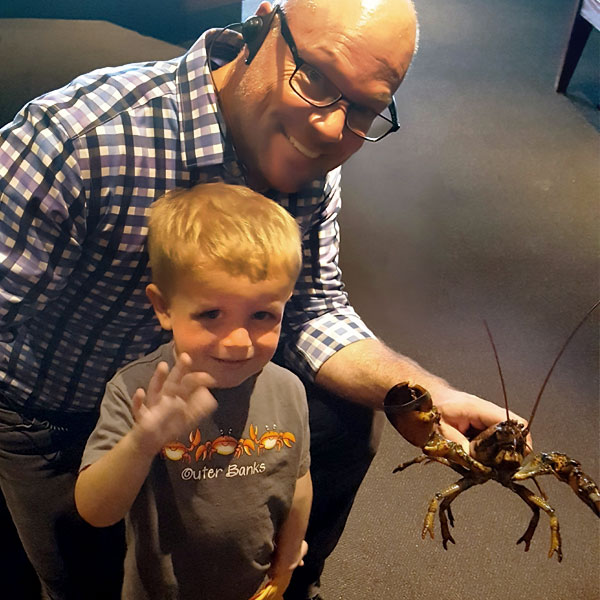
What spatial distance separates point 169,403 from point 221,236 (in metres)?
0.15

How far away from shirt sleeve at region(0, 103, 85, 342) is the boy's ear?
156 millimetres

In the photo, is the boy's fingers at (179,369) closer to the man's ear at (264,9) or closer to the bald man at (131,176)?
the bald man at (131,176)

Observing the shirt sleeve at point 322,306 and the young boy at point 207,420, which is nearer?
the young boy at point 207,420

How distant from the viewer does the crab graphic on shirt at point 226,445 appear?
2.07 ft

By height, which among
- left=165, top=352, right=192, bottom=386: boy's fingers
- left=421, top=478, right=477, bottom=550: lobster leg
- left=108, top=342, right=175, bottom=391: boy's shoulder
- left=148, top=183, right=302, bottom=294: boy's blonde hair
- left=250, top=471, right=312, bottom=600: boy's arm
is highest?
left=148, top=183, right=302, bottom=294: boy's blonde hair

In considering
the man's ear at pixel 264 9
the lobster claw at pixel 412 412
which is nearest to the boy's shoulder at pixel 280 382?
the lobster claw at pixel 412 412

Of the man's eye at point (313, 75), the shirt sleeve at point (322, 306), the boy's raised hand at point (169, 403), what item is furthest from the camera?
the shirt sleeve at point (322, 306)

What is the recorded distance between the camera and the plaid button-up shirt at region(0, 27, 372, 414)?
70 cm

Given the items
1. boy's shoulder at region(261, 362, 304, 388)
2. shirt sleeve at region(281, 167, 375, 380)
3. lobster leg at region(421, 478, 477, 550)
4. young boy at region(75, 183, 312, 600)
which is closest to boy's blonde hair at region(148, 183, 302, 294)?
young boy at region(75, 183, 312, 600)

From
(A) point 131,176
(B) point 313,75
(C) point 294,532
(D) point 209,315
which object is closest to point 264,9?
(B) point 313,75

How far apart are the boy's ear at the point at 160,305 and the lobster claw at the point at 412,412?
0.85 feet

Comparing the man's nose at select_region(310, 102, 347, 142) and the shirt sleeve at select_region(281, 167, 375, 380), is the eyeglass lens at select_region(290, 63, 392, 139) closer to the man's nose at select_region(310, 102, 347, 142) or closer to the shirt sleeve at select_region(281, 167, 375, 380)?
the man's nose at select_region(310, 102, 347, 142)

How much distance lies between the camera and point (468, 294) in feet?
3.58

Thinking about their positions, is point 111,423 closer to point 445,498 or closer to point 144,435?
point 144,435
